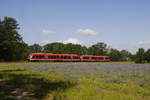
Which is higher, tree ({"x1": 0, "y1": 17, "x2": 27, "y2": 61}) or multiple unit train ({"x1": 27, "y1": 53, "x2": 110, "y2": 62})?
tree ({"x1": 0, "y1": 17, "x2": 27, "y2": 61})

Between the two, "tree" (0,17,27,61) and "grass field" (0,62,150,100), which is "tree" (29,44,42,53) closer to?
"tree" (0,17,27,61)

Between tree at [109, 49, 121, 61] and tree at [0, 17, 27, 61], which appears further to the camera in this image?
tree at [109, 49, 121, 61]

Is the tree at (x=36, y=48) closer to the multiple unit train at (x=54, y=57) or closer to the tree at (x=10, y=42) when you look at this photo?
the tree at (x=10, y=42)

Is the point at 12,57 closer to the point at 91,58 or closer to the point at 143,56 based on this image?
the point at 91,58

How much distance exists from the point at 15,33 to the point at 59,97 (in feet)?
216

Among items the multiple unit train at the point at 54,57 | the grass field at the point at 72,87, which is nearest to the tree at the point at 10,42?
the multiple unit train at the point at 54,57

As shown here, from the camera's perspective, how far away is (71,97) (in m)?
6.60

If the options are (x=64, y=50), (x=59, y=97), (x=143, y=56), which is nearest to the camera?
(x=59, y=97)

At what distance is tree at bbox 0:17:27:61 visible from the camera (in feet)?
192

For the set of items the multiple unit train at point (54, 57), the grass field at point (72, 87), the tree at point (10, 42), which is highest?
the tree at point (10, 42)

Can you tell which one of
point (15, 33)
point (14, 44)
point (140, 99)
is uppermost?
point (15, 33)

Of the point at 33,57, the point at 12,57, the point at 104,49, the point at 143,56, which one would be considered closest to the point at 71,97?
the point at 33,57

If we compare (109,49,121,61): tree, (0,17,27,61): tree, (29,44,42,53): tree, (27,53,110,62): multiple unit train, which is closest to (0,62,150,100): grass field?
(27,53,110,62): multiple unit train

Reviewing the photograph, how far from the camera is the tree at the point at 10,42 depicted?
5857 centimetres
